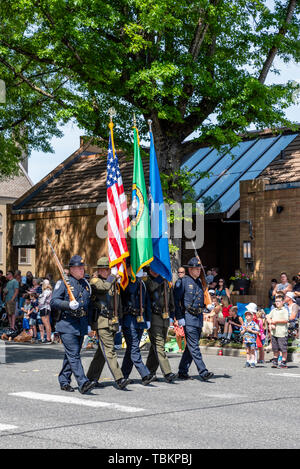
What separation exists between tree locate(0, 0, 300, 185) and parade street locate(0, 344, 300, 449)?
9055 millimetres

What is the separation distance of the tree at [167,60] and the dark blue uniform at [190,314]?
8.28 meters

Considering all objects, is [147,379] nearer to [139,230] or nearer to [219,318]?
[139,230]

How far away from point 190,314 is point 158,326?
0.58 meters

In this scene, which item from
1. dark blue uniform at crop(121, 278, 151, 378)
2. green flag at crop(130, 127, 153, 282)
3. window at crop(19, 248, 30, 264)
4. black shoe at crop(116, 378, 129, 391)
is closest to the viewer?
black shoe at crop(116, 378, 129, 391)

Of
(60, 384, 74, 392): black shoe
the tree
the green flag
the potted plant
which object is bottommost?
(60, 384, 74, 392): black shoe

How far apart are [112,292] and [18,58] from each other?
1929cm

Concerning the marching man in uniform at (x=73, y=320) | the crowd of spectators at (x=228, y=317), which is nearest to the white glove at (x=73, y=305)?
Result: the marching man in uniform at (x=73, y=320)

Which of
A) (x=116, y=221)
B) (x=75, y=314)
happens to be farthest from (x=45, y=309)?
(x=75, y=314)

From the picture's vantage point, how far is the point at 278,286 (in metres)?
20.2

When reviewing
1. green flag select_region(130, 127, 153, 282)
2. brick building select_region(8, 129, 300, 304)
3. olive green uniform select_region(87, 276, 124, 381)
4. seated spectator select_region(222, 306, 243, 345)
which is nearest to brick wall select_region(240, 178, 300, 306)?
brick building select_region(8, 129, 300, 304)

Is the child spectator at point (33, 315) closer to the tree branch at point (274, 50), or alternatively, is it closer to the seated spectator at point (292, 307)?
the seated spectator at point (292, 307)

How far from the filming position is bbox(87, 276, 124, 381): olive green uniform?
1088cm

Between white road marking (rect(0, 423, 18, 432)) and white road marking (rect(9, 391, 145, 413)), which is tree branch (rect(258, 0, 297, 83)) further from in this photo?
white road marking (rect(0, 423, 18, 432))

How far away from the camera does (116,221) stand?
12.8 m
